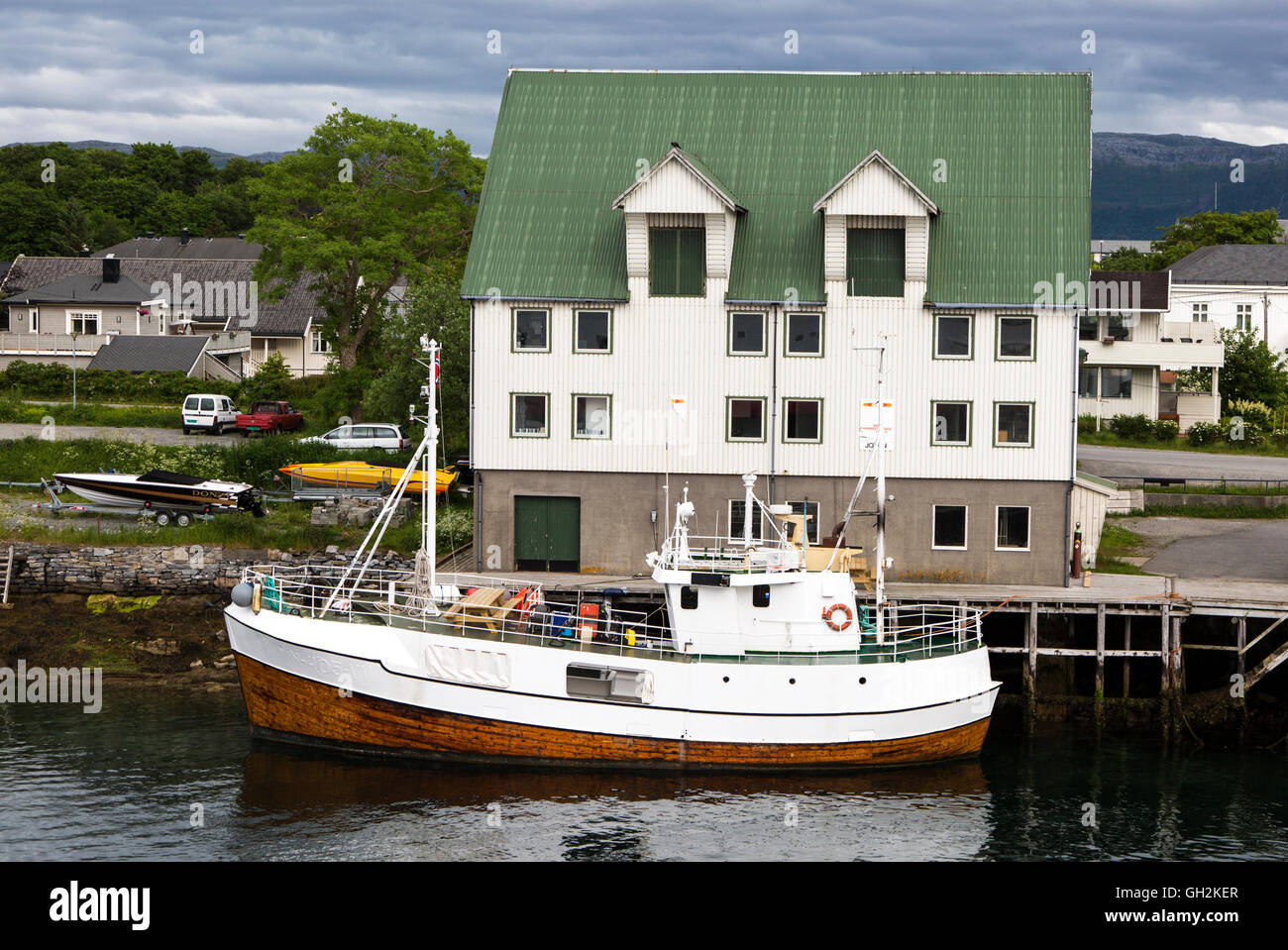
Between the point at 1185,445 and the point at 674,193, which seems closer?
the point at 674,193

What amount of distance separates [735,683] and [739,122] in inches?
737

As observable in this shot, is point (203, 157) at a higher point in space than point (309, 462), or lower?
higher

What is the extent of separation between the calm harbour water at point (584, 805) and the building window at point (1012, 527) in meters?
6.79

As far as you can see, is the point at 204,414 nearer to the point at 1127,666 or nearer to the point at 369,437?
the point at 369,437

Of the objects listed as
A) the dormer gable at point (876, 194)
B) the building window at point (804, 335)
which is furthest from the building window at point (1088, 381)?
the building window at point (804, 335)

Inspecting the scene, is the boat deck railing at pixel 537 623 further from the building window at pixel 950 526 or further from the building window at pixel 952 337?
the building window at pixel 952 337

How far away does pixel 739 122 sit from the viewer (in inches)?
1716

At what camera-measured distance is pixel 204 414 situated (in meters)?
58.3

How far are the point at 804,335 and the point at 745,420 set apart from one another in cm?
283

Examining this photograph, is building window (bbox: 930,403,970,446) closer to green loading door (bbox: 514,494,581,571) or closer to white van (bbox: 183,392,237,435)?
green loading door (bbox: 514,494,581,571)

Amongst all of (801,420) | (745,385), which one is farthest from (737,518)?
(745,385)

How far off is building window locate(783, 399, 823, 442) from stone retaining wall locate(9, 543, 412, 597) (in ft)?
36.0
